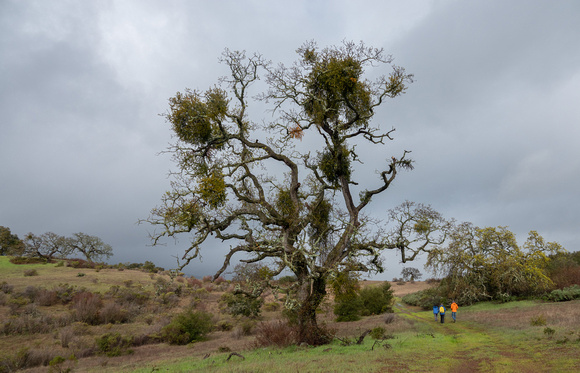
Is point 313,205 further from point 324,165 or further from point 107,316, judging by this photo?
point 107,316

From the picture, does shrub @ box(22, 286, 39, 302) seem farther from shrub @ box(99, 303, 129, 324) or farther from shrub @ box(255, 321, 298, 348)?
shrub @ box(255, 321, 298, 348)

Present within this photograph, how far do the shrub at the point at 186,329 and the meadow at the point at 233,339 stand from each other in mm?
700

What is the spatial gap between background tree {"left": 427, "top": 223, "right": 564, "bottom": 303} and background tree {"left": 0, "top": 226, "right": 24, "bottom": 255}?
62099 mm

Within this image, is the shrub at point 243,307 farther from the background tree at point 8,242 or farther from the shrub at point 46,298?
the background tree at point 8,242

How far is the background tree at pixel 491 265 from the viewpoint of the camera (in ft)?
93.8

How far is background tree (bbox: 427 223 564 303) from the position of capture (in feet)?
93.8

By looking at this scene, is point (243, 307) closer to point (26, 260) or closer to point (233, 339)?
point (233, 339)

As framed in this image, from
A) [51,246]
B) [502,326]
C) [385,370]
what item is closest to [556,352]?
[385,370]

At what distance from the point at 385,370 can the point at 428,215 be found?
29.7 ft

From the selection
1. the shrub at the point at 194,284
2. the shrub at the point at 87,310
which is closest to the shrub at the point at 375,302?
the shrub at the point at 194,284

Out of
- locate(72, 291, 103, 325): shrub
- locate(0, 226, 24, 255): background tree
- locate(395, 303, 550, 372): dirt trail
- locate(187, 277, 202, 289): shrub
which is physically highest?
locate(0, 226, 24, 255): background tree

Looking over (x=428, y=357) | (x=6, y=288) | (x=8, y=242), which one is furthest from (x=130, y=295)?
(x=8, y=242)

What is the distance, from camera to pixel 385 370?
9.01 meters

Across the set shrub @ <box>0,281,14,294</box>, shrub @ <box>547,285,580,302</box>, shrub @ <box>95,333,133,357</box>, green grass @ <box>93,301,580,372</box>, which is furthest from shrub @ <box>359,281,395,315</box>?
shrub @ <box>0,281,14,294</box>
